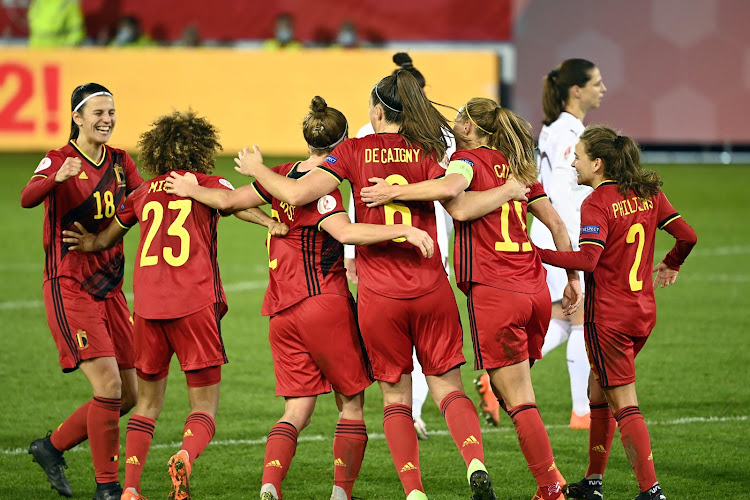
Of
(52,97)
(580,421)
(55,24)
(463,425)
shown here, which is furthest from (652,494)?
(55,24)

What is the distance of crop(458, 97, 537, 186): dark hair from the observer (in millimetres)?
5352

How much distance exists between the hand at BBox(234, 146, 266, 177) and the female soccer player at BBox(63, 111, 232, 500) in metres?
0.24

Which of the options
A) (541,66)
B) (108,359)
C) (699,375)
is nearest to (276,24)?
(541,66)

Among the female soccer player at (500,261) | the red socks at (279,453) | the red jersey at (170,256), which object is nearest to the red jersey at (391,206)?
the female soccer player at (500,261)

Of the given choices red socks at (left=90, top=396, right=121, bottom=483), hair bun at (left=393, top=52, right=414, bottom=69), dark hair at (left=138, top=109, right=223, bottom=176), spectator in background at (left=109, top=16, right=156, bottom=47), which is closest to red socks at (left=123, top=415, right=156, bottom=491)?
red socks at (left=90, top=396, right=121, bottom=483)

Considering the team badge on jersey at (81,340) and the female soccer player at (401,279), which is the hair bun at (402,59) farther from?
the team badge on jersey at (81,340)

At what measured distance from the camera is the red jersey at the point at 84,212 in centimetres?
575

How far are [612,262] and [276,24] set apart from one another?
18.6 metres

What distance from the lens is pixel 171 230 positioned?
17.9ft

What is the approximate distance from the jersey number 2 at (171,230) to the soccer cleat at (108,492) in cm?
111

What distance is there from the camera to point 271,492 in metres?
5.19

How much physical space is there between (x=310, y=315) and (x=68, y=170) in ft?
4.40

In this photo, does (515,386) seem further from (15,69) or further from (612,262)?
(15,69)

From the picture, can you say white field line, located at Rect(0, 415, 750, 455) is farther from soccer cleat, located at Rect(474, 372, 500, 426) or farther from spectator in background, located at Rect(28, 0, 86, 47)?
spectator in background, located at Rect(28, 0, 86, 47)
